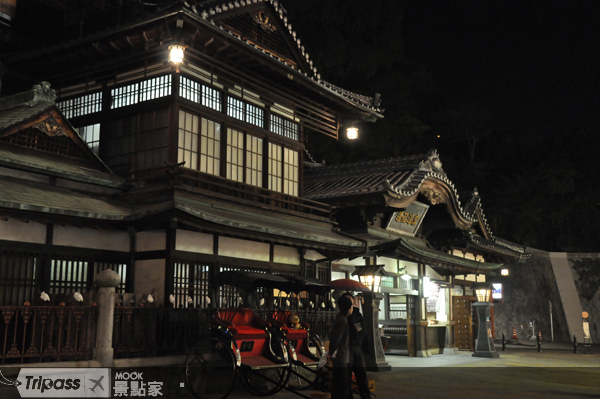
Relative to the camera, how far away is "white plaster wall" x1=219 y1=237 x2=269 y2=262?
53.4 ft

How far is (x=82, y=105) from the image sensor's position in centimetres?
1784

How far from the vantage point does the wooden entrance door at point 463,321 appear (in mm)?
27859

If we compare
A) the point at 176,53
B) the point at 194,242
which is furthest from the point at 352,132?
the point at 194,242

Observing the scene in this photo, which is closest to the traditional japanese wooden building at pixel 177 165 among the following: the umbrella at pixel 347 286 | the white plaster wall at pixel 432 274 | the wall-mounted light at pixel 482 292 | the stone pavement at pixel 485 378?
the umbrella at pixel 347 286

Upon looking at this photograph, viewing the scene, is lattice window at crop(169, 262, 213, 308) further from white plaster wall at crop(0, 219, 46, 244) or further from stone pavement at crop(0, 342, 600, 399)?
white plaster wall at crop(0, 219, 46, 244)

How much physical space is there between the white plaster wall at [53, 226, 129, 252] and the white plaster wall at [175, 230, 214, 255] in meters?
1.35

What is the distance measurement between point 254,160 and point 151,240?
16.2 ft

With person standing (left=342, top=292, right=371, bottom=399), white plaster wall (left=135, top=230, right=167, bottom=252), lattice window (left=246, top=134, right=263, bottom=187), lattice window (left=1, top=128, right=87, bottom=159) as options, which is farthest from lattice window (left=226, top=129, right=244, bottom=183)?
person standing (left=342, top=292, right=371, bottom=399)

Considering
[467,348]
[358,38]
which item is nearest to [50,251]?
[467,348]

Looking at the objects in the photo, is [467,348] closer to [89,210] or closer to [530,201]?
[89,210]

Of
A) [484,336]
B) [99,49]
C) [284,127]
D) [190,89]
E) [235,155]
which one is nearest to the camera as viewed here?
[99,49]

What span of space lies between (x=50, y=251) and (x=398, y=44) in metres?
33.5

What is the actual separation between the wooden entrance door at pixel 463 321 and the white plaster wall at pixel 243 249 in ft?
44.4

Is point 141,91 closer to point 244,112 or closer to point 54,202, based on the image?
point 244,112
